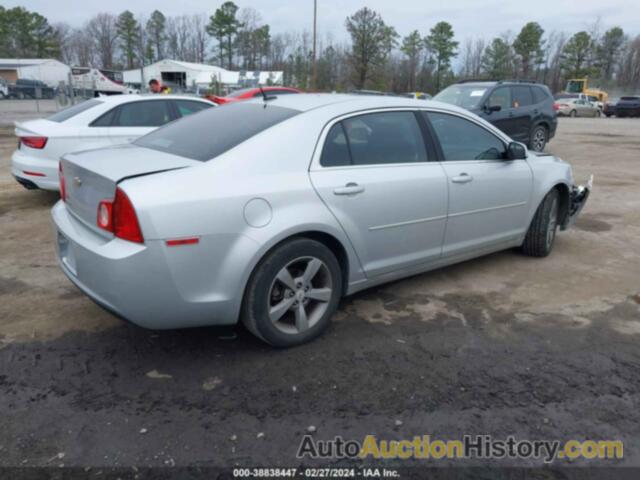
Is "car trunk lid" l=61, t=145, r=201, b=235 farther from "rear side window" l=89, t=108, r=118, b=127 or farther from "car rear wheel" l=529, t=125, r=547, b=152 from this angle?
"car rear wheel" l=529, t=125, r=547, b=152

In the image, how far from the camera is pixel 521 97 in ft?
38.4

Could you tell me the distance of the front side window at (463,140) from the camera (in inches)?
159

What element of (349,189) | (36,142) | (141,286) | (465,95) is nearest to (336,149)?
(349,189)

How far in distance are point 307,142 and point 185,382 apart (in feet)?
5.27

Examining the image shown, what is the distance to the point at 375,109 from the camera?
12.2 ft

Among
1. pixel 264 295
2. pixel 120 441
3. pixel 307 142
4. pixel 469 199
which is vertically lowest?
pixel 120 441

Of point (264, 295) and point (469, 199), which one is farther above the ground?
point (469, 199)

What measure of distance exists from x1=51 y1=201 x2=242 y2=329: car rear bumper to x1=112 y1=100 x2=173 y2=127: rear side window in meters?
4.61

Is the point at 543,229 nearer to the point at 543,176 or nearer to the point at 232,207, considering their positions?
the point at 543,176

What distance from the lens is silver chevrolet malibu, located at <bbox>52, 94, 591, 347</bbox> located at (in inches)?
107

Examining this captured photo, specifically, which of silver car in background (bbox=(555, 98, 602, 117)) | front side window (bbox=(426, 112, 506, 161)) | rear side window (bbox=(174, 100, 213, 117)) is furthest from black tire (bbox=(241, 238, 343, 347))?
silver car in background (bbox=(555, 98, 602, 117))

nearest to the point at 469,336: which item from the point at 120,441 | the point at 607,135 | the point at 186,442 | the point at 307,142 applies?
the point at 307,142

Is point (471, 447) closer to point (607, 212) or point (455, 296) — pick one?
point (455, 296)

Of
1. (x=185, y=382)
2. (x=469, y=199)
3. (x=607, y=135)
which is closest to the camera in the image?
(x=185, y=382)
